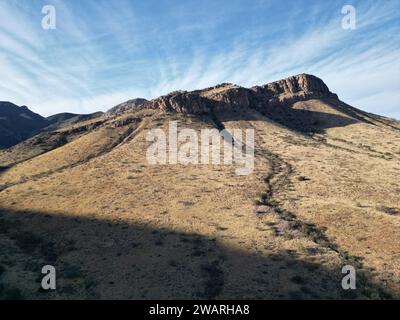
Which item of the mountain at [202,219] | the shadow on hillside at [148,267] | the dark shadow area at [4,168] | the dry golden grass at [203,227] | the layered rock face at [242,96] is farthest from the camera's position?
the layered rock face at [242,96]

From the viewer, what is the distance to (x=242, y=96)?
121m

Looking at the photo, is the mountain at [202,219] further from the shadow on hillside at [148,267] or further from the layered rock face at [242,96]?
the layered rock face at [242,96]

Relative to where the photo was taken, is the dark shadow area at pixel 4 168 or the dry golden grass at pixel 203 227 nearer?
the dry golden grass at pixel 203 227

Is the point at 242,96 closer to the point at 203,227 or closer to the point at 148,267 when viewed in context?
the point at 203,227

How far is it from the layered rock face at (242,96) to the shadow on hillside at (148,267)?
7103 centimetres

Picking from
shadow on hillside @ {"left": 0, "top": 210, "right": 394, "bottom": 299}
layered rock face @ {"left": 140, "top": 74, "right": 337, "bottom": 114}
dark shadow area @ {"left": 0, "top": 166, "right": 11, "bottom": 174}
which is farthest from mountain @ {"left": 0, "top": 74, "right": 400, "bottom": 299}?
layered rock face @ {"left": 140, "top": 74, "right": 337, "bottom": 114}

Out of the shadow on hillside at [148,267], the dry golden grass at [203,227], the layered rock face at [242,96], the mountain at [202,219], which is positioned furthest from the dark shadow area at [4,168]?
the layered rock face at [242,96]

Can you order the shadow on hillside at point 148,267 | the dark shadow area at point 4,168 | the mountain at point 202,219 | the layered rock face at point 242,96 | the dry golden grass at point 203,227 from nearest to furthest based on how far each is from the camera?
the shadow on hillside at point 148,267 → the dry golden grass at point 203,227 → the mountain at point 202,219 → the dark shadow area at point 4,168 → the layered rock face at point 242,96

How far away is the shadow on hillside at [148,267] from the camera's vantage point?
30234 millimetres

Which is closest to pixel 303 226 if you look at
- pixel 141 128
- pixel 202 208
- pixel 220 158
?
pixel 202 208

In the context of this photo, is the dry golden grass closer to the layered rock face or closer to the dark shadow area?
the dark shadow area

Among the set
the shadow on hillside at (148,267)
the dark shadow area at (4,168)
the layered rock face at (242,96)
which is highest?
the layered rock face at (242,96)
